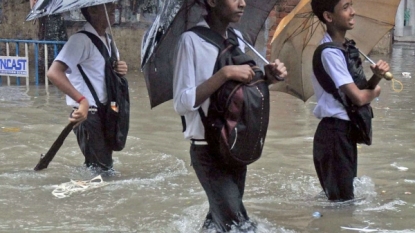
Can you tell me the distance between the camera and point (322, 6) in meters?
5.18

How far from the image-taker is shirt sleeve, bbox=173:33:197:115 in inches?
156

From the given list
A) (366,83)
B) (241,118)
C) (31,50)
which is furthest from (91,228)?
(31,50)

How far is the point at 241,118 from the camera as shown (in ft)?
12.8

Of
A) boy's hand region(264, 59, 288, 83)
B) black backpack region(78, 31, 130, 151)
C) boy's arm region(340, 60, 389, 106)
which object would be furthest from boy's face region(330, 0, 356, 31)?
black backpack region(78, 31, 130, 151)

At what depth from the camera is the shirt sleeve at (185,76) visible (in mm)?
3959

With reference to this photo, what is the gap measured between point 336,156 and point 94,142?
2036 millimetres

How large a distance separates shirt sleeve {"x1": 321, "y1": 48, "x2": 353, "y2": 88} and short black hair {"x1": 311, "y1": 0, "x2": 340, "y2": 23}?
0.94 ft

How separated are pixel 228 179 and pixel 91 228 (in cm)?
139

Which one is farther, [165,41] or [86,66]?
[86,66]

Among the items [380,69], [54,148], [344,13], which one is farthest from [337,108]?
[54,148]

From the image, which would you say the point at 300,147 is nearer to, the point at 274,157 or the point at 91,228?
the point at 274,157

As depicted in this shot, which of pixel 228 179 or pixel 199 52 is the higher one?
pixel 199 52

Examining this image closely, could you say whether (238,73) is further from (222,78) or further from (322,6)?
(322,6)

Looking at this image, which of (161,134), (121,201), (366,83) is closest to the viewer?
(366,83)
